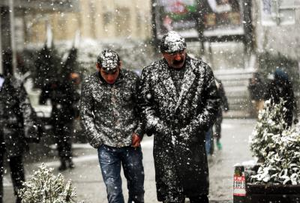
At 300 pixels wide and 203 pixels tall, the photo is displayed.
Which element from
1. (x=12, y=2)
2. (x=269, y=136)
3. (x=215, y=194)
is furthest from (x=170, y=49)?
(x=12, y=2)

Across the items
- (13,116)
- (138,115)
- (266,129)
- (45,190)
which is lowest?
(45,190)

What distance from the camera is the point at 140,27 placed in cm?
1722

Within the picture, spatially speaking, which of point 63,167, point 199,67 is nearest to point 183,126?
point 199,67

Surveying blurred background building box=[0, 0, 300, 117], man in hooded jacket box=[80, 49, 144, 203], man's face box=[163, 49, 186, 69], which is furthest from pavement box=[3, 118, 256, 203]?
man's face box=[163, 49, 186, 69]

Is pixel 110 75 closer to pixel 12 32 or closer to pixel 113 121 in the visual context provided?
pixel 113 121

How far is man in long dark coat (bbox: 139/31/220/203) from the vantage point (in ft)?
20.2

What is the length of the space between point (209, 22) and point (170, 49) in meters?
9.87

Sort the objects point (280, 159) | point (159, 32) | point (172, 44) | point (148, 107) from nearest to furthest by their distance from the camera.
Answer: point (172, 44) < point (148, 107) < point (280, 159) < point (159, 32)

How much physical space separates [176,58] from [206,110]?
1.73 ft

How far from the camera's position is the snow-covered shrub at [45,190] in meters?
6.38

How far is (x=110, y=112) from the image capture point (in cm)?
671

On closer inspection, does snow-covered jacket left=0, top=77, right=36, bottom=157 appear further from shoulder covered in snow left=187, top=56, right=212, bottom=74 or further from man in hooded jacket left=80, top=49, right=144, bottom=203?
shoulder covered in snow left=187, top=56, right=212, bottom=74

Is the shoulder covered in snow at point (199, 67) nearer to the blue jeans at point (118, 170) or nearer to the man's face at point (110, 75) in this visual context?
the man's face at point (110, 75)

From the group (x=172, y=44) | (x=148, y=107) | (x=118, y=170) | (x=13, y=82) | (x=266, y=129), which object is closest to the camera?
(x=172, y=44)
